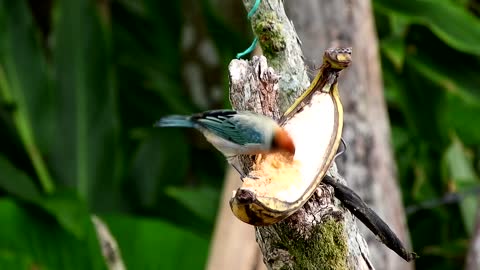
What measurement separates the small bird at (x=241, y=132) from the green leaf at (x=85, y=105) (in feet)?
4.44

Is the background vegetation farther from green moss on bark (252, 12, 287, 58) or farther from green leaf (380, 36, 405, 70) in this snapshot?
green moss on bark (252, 12, 287, 58)

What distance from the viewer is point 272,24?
449mm

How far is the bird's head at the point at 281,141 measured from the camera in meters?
0.38

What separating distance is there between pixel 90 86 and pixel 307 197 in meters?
1.45

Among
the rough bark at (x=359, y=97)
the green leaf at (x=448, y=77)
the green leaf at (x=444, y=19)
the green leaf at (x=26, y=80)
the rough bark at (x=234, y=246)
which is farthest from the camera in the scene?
the green leaf at (x=26, y=80)

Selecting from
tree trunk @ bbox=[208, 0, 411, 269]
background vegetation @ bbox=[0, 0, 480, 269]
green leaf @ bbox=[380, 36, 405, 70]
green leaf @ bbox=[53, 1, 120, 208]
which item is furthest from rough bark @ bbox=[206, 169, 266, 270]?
green leaf @ bbox=[53, 1, 120, 208]

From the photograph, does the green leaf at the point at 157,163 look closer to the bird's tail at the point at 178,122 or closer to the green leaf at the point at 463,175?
the green leaf at the point at 463,175

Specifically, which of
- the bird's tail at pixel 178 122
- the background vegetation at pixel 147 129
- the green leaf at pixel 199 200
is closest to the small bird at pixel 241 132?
the bird's tail at pixel 178 122

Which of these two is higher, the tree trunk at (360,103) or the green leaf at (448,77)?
the tree trunk at (360,103)

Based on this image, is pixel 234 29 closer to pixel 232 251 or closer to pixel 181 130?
pixel 181 130

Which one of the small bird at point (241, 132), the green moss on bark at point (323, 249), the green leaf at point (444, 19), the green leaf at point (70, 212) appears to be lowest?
the green leaf at point (70, 212)

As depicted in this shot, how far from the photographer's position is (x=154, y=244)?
4.54ft

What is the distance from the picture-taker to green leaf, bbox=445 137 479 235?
1.52 meters

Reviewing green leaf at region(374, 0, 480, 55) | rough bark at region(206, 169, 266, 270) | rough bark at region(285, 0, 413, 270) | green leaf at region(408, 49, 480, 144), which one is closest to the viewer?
rough bark at region(206, 169, 266, 270)
